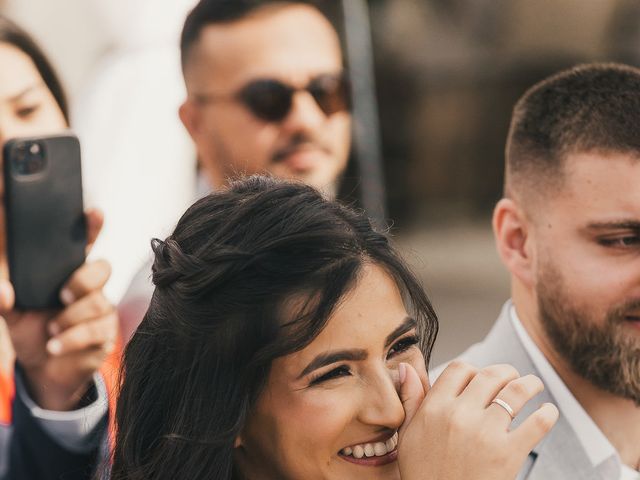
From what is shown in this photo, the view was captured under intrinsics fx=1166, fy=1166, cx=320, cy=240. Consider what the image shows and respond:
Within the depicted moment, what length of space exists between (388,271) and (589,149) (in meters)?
0.90

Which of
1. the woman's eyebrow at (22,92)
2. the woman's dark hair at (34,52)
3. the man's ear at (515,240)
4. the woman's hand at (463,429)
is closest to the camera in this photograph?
the woman's hand at (463,429)

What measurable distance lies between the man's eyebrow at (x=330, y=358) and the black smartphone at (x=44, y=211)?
74 cm

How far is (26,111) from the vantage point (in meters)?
3.19

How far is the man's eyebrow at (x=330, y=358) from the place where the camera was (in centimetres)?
214

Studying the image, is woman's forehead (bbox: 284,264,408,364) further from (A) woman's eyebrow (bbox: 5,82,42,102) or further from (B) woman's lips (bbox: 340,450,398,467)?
(A) woman's eyebrow (bbox: 5,82,42,102)

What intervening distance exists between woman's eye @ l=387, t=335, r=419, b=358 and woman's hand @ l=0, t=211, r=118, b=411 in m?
0.68

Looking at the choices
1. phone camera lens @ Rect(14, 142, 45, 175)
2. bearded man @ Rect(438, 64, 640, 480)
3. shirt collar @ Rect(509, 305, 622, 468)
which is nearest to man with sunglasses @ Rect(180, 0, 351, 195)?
bearded man @ Rect(438, 64, 640, 480)

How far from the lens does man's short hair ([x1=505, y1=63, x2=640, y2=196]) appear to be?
2.96 meters

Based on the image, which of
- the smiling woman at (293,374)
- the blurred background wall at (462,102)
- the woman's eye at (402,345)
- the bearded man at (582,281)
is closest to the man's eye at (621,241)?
the bearded man at (582,281)

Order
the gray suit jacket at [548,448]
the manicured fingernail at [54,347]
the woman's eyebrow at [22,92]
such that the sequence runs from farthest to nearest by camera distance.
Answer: the woman's eyebrow at [22,92] < the gray suit jacket at [548,448] < the manicured fingernail at [54,347]

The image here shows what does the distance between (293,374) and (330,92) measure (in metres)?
1.88

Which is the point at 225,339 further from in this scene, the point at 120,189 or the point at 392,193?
the point at 392,193

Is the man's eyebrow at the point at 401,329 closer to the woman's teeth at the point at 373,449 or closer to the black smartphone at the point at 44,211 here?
the woman's teeth at the point at 373,449

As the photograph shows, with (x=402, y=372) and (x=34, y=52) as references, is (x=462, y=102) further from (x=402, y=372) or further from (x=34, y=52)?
(x=402, y=372)
